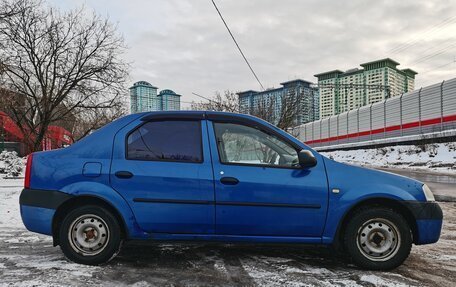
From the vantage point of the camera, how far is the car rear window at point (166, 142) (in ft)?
→ 13.5

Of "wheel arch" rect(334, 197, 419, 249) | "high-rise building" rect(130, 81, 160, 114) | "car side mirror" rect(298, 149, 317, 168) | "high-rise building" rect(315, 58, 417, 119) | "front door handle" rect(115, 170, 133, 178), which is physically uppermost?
"high-rise building" rect(315, 58, 417, 119)

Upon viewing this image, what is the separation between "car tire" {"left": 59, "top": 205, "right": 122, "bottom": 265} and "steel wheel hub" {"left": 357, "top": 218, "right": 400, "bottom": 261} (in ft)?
8.62

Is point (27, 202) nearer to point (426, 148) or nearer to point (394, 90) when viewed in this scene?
point (426, 148)

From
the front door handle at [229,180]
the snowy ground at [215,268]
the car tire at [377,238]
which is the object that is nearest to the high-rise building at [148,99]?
the snowy ground at [215,268]

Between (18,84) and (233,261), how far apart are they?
21113 mm

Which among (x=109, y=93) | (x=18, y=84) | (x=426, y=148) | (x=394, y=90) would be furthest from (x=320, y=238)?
(x=394, y=90)

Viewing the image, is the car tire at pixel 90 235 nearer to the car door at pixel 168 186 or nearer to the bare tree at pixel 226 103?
the car door at pixel 168 186

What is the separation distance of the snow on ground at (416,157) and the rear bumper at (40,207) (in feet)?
59.7

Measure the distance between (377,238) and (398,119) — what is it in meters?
28.5

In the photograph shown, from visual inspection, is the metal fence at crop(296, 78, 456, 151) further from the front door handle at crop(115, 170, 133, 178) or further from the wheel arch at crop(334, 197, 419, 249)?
the front door handle at crop(115, 170, 133, 178)

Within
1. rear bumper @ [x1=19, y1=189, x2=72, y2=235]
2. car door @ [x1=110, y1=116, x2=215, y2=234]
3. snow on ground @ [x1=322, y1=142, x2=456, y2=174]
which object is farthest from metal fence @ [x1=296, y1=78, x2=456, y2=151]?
rear bumper @ [x1=19, y1=189, x2=72, y2=235]

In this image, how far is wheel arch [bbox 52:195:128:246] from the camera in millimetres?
4055

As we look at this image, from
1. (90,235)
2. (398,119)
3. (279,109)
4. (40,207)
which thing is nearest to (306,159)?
(90,235)

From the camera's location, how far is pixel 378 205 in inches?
160
